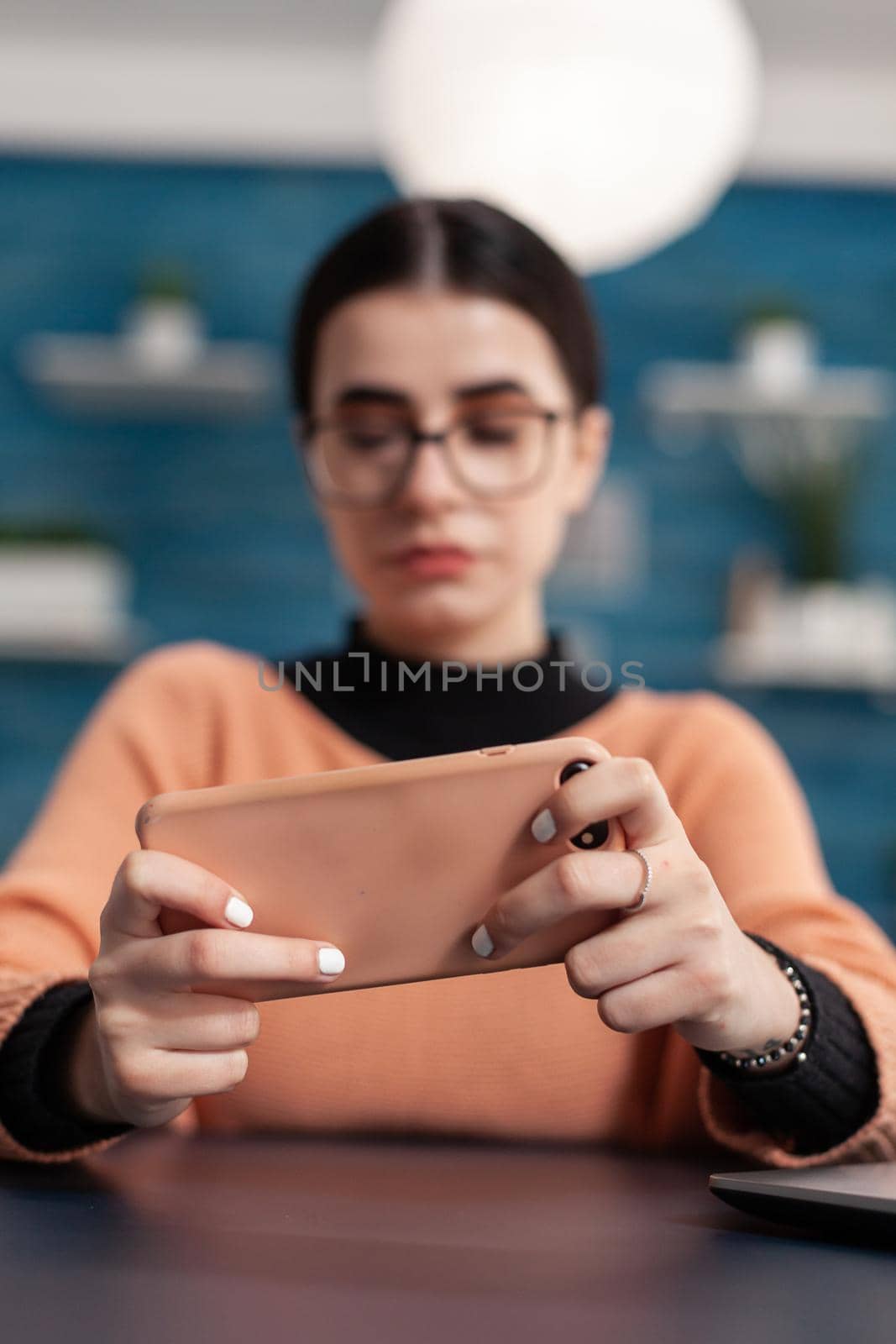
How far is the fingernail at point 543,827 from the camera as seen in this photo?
427mm

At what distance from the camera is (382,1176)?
497mm

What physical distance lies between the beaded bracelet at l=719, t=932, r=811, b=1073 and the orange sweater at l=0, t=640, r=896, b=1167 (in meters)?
0.02

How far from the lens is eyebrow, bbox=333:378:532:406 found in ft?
2.20

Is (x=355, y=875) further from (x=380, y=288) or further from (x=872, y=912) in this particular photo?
(x=872, y=912)

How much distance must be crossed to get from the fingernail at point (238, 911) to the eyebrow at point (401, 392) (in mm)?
320

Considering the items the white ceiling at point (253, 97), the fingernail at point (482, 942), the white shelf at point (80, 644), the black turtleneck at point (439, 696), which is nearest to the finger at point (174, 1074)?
the fingernail at point (482, 942)

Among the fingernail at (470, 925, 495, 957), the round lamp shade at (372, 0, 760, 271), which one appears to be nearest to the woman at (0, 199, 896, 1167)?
the fingernail at (470, 925, 495, 957)

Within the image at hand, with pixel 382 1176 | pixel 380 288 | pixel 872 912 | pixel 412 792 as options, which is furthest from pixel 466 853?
pixel 872 912

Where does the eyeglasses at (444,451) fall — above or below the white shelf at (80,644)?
below

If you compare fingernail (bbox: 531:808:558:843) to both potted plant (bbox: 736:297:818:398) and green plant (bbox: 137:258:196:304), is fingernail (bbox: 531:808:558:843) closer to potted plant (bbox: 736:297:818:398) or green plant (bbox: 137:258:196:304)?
potted plant (bbox: 736:297:818:398)

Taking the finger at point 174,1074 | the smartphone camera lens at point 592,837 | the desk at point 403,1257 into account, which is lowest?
the desk at point 403,1257

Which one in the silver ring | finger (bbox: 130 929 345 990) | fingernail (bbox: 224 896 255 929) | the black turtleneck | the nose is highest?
the nose

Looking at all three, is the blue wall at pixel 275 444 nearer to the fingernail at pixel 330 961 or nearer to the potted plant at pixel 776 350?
the potted plant at pixel 776 350

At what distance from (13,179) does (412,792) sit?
8.40 ft
